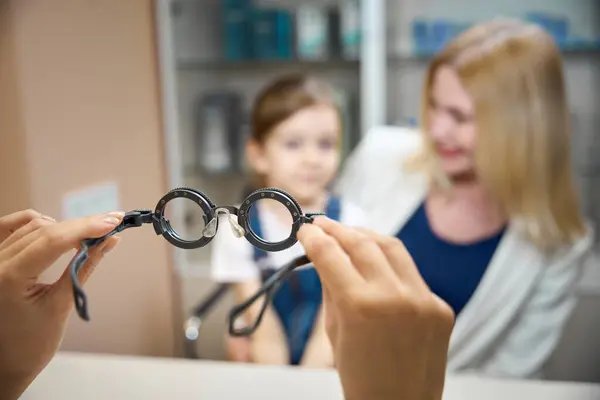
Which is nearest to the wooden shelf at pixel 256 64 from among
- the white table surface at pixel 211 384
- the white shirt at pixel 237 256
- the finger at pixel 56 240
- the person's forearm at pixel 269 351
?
the white shirt at pixel 237 256

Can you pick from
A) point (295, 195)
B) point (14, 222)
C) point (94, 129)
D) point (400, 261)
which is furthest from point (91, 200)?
point (400, 261)

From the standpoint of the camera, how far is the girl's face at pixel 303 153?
1.22 metres

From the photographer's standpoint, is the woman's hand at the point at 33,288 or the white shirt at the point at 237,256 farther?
the white shirt at the point at 237,256

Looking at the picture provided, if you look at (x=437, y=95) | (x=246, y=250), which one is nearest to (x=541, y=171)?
(x=437, y=95)

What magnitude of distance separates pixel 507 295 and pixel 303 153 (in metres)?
0.52

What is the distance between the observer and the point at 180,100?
1593mm

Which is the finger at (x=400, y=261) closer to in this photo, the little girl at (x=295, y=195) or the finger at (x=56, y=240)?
the finger at (x=56, y=240)

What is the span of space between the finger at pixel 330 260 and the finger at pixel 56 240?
0.53 ft

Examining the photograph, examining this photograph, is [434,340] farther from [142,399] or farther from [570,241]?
[570,241]

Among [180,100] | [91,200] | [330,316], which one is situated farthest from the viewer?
[180,100]

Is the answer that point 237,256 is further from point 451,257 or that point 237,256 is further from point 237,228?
point 237,228

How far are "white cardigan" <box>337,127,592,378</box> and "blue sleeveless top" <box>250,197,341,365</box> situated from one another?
7.5 inches

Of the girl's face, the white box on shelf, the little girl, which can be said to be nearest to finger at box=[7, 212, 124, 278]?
the white box on shelf

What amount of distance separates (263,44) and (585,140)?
2.85 feet
